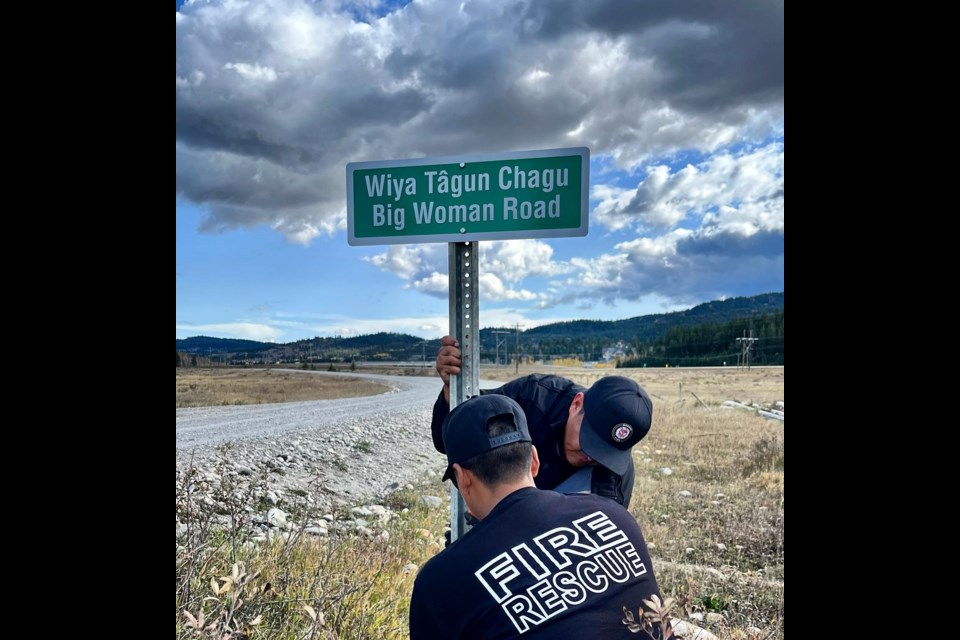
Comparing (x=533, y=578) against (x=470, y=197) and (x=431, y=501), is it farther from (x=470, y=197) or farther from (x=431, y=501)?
(x=431, y=501)

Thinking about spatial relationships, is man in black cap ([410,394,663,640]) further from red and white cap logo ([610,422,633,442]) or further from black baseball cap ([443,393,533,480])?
red and white cap logo ([610,422,633,442])

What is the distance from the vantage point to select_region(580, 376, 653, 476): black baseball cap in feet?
8.25

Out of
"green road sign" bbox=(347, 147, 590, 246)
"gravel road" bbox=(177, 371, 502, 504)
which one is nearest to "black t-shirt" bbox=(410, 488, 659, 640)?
"green road sign" bbox=(347, 147, 590, 246)

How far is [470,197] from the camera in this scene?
2.27m

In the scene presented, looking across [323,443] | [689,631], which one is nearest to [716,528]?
[689,631]

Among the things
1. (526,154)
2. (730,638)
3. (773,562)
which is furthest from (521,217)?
(773,562)

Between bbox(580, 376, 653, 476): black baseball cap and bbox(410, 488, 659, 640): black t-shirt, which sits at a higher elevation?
bbox(580, 376, 653, 476): black baseball cap

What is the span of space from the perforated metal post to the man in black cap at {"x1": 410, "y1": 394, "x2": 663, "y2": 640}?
366 mm

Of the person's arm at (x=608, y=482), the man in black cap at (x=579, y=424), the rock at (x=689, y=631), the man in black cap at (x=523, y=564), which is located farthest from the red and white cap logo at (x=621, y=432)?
the rock at (x=689, y=631)

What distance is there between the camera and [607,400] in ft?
8.29

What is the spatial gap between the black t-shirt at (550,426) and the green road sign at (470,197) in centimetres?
72

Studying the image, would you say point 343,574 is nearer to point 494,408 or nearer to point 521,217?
point 494,408
